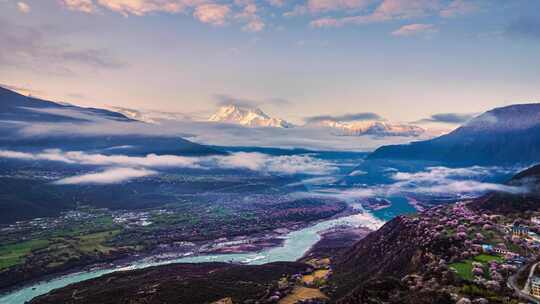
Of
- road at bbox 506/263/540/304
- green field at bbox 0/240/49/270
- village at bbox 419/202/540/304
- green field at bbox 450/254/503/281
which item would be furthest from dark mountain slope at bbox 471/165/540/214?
green field at bbox 0/240/49/270

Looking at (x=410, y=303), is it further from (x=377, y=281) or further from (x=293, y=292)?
(x=293, y=292)

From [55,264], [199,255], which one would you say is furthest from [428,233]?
[55,264]

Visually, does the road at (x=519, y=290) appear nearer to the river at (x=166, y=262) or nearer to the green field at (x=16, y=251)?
the river at (x=166, y=262)

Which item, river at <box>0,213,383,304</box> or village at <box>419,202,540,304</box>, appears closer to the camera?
village at <box>419,202,540,304</box>

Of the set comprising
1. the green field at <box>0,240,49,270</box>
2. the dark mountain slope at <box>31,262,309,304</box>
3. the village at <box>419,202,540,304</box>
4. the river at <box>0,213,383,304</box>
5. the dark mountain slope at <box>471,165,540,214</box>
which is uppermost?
the dark mountain slope at <box>471,165,540,214</box>

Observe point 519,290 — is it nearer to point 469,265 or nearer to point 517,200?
point 469,265

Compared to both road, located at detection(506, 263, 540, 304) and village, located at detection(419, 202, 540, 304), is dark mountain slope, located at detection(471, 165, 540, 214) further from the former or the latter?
road, located at detection(506, 263, 540, 304)
